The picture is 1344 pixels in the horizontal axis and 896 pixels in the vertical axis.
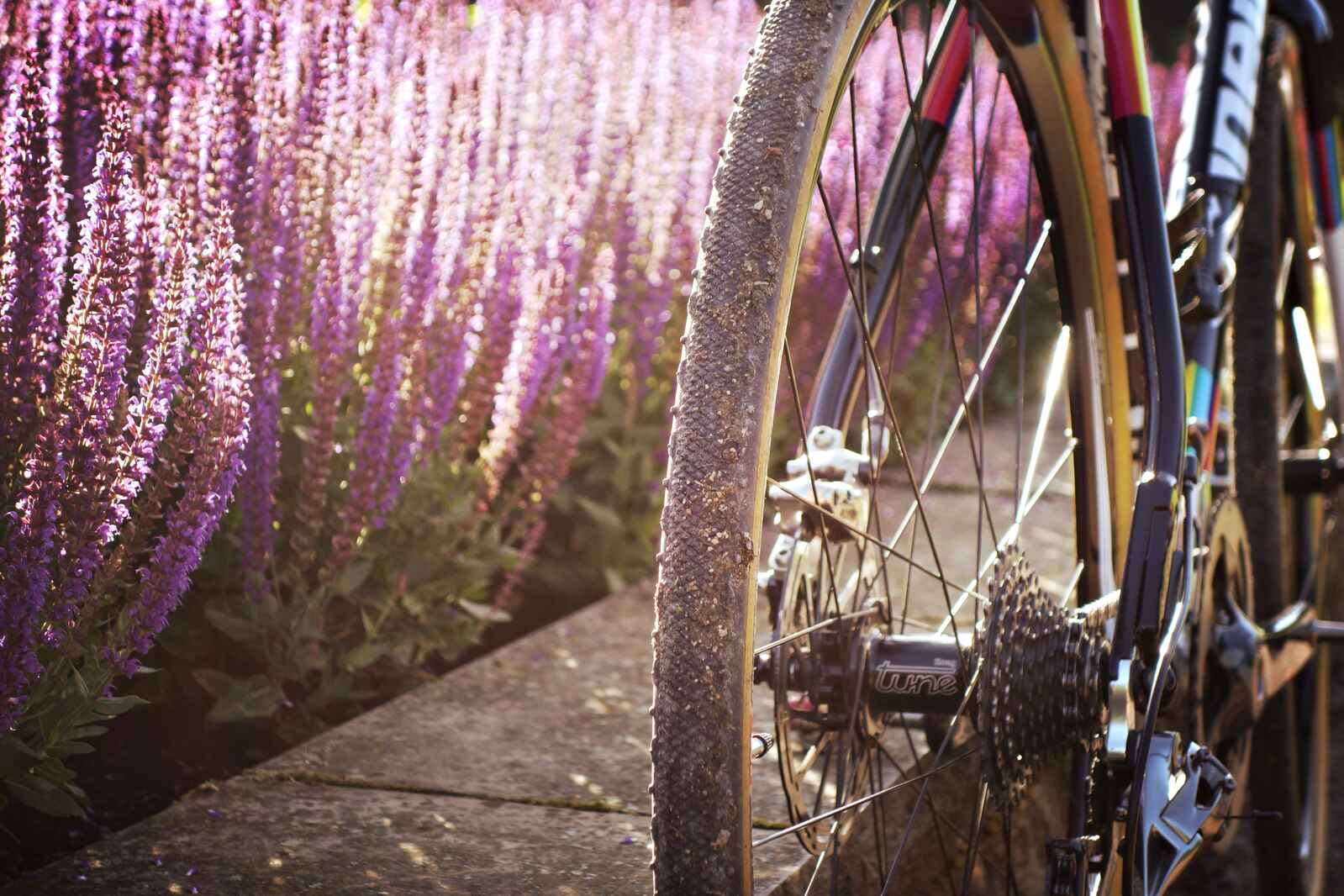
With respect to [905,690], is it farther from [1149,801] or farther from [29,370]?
[29,370]

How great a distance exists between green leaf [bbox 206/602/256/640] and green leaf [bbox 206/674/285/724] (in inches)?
2.3

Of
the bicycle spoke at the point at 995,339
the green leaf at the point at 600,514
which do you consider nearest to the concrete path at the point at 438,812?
the bicycle spoke at the point at 995,339

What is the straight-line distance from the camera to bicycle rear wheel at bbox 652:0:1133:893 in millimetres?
1031

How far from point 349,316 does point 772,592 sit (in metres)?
0.92

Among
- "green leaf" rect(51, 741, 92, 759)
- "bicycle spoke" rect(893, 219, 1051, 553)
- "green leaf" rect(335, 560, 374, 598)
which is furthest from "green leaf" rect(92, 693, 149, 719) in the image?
"bicycle spoke" rect(893, 219, 1051, 553)

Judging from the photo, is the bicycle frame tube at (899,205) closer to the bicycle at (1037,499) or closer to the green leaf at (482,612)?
the bicycle at (1037,499)

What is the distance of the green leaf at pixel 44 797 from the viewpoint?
1.47 m

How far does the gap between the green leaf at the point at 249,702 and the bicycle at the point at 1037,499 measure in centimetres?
65

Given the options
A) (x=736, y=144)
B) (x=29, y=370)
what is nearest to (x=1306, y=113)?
(x=736, y=144)

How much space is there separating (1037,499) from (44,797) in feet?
3.89

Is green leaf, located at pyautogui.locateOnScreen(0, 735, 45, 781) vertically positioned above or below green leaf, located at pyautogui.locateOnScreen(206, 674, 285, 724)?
above

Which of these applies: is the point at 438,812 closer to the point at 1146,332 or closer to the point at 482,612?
the point at 482,612

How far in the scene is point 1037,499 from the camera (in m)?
1.91

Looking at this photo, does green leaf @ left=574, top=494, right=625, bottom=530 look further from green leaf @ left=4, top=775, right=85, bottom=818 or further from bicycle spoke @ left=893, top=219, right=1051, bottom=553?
green leaf @ left=4, top=775, right=85, bottom=818
